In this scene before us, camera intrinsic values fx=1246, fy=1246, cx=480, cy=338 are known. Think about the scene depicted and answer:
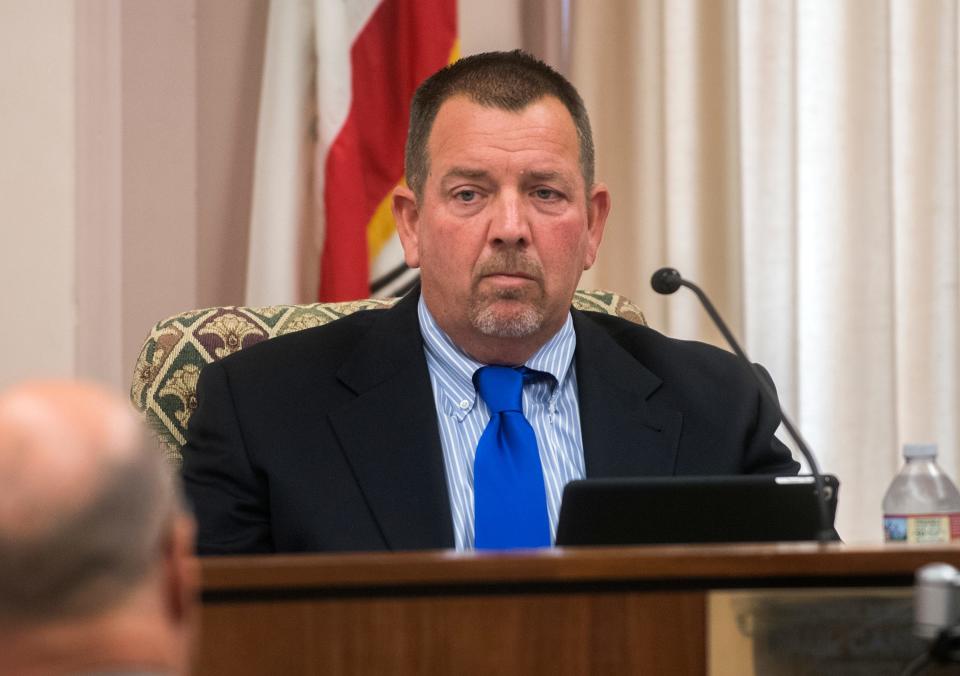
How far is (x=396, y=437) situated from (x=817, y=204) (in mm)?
1426

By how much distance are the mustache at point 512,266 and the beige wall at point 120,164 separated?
4.24 ft

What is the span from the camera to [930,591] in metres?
0.99

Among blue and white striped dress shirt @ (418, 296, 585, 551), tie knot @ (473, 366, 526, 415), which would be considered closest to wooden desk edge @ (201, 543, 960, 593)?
blue and white striped dress shirt @ (418, 296, 585, 551)

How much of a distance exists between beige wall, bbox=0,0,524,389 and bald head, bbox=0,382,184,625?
9.04 ft

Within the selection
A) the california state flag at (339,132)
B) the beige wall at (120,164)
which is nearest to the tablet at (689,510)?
the california state flag at (339,132)

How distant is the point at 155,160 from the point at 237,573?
2.49 m

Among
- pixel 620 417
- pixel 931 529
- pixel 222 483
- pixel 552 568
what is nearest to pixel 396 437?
pixel 222 483

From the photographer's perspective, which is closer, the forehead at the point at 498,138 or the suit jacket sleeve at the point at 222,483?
the suit jacket sleeve at the point at 222,483

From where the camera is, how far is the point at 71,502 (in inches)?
18.6

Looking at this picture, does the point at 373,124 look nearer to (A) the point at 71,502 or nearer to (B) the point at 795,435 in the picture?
(B) the point at 795,435

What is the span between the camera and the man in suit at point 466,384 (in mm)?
2049

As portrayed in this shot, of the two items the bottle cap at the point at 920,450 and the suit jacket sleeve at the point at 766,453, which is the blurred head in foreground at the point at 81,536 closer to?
the suit jacket sleeve at the point at 766,453

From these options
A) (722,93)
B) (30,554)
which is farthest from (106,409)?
(722,93)

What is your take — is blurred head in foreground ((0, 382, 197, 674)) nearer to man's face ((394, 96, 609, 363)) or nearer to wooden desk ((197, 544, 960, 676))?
wooden desk ((197, 544, 960, 676))
